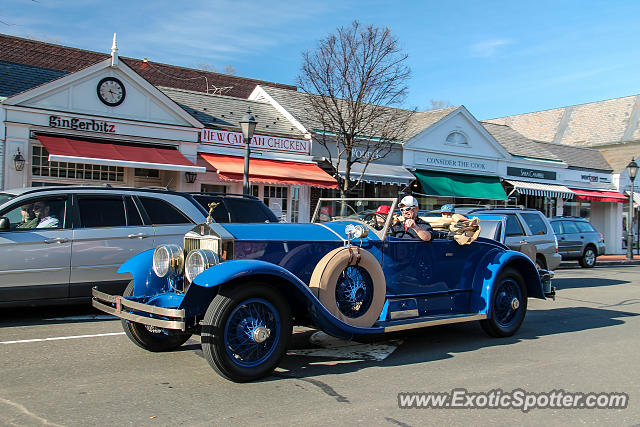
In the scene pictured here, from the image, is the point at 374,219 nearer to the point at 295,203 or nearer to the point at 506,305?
the point at 506,305

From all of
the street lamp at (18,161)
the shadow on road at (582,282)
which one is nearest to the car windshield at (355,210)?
the shadow on road at (582,282)

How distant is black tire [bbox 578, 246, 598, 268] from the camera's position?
1981 centimetres

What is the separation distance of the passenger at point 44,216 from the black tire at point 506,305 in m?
5.84

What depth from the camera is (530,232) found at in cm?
1244

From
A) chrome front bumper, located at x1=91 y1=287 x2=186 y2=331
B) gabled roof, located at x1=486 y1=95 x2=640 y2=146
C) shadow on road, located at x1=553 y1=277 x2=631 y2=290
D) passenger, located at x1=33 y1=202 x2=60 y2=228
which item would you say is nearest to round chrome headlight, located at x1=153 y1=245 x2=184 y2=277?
chrome front bumper, located at x1=91 y1=287 x2=186 y2=331

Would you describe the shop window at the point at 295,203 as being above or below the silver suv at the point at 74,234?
above

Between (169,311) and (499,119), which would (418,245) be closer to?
(169,311)

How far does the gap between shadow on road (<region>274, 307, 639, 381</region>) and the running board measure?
1.16ft

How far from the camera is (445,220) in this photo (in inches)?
282

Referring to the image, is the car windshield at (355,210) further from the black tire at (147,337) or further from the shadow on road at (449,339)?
the black tire at (147,337)

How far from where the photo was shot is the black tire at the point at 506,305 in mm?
7082

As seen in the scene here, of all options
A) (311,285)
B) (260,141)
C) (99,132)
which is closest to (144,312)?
(311,285)

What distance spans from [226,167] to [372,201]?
10.8 meters

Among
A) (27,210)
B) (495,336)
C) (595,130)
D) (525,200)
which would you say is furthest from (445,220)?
(595,130)
